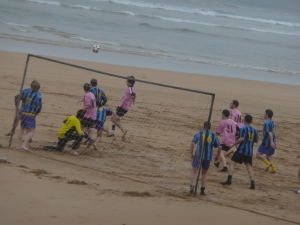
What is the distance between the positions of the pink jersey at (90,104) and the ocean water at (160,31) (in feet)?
59.4

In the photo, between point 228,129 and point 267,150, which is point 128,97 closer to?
point 228,129

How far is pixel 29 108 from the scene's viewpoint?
1167 cm

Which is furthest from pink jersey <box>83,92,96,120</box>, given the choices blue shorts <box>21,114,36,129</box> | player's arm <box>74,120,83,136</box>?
blue shorts <box>21,114,36,129</box>

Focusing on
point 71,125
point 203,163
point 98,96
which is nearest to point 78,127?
point 71,125

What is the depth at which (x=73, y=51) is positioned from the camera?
28047 millimetres

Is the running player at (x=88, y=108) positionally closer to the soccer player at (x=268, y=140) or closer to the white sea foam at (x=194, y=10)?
the soccer player at (x=268, y=140)

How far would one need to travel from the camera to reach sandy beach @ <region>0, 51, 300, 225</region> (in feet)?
28.2

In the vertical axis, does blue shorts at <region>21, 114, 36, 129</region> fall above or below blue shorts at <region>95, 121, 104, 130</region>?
below

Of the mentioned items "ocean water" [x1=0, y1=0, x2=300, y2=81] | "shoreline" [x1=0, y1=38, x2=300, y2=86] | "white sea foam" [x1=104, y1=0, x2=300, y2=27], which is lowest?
"shoreline" [x1=0, y1=38, x2=300, y2=86]

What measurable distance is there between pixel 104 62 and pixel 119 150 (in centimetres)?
1274

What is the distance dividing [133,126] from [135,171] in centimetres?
398

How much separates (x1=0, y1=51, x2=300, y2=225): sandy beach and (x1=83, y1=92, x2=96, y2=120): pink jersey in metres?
0.82

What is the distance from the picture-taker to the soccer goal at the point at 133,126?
11586mm

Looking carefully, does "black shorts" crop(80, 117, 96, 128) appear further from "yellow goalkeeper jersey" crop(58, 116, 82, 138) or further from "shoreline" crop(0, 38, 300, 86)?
"shoreline" crop(0, 38, 300, 86)
